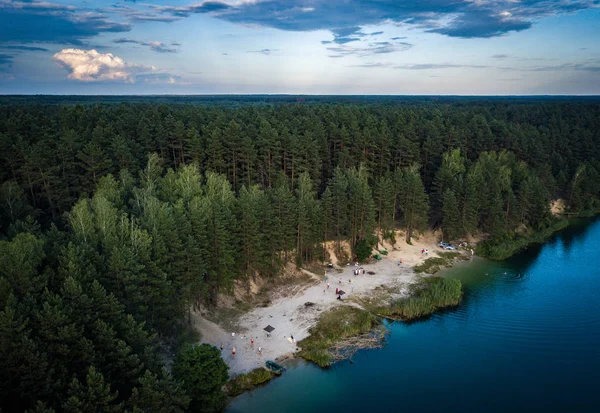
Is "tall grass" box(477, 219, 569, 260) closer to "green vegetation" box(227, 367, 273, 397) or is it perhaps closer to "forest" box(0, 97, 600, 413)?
"forest" box(0, 97, 600, 413)

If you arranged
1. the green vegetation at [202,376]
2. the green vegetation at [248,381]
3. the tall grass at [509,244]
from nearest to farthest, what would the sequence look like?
the green vegetation at [202,376]
the green vegetation at [248,381]
the tall grass at [509,244]

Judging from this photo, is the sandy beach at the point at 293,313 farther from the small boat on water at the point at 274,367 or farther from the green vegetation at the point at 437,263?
the green vegetation at the point at 437,263

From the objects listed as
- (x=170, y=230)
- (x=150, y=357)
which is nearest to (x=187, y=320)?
(x=170, y=230)

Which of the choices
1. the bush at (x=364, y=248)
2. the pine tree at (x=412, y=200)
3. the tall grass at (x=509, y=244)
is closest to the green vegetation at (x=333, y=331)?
the bush at (x=364, y=248)

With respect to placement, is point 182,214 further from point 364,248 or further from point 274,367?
point 364,248

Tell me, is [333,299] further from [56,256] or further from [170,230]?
[56,256]

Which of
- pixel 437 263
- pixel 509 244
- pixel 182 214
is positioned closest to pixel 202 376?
pixel 182 214
